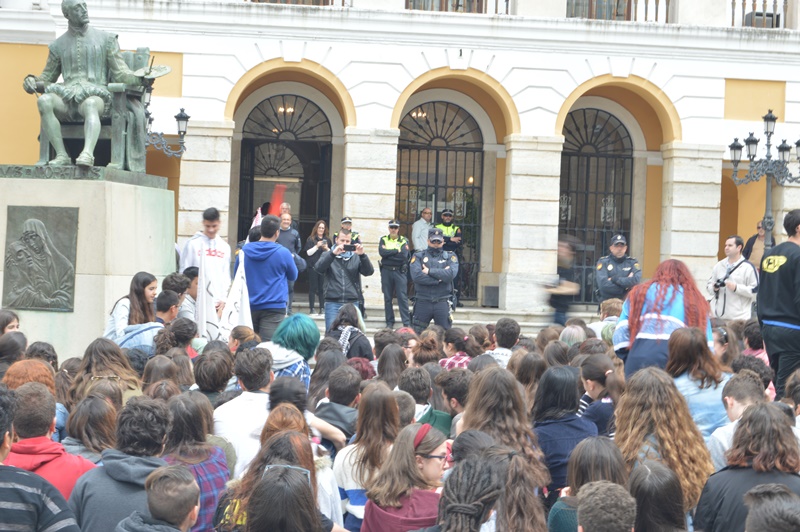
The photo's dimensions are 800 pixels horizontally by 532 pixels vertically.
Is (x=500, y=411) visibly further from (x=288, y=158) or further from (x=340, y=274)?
(x=288, y=158)

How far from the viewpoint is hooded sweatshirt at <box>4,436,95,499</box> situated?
4.96 meters

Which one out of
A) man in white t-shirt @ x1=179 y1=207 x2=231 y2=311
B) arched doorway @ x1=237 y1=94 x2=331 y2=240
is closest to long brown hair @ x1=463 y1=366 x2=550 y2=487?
man in white t-shirt @ x1=179 y1=207 x2=231 y2=311

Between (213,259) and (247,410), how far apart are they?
5.74 metres

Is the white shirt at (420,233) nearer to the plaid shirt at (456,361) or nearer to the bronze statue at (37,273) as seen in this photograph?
the bronze statue at (37,273)

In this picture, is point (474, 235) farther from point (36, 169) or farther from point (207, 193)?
point (36, 169)

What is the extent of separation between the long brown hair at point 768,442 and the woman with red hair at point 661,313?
3.24 meters

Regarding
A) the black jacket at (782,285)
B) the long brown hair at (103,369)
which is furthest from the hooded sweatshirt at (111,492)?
the black jacket at (782,285)

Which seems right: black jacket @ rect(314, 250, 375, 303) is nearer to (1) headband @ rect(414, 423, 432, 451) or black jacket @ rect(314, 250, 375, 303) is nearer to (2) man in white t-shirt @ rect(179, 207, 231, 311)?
(2) man in white t-shirt @ rect(179, 207, 231, 311)

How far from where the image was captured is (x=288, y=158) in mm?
23672

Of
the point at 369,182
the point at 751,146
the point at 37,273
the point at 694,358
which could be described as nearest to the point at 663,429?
the point at 694,358

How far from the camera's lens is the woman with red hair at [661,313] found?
320 inches

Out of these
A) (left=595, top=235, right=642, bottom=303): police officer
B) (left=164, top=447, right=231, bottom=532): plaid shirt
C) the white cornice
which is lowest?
(left=164, top=447, right=231, bottom=532): plaid shirt

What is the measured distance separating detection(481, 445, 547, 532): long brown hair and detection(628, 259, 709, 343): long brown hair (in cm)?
379

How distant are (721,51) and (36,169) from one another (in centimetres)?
1547
